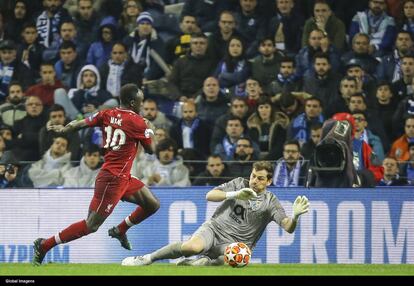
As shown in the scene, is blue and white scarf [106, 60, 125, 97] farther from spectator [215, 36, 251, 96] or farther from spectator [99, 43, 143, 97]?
spectator [215, 36, 251, 96]

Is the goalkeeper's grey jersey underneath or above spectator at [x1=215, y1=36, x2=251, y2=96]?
underneath

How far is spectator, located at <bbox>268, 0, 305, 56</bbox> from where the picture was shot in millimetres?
19281

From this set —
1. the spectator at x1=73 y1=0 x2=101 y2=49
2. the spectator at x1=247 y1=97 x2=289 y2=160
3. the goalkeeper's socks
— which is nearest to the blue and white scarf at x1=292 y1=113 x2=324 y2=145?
the spectator at x1=247 y1=97 x2=289 y2=160

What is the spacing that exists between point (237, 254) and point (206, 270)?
1.57 feet

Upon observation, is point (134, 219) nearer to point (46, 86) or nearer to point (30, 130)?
point (30, 130)

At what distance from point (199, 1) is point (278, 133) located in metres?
3.55

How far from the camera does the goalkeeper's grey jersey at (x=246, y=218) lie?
1330 centimetres

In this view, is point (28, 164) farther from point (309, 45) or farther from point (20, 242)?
point (309, 45)

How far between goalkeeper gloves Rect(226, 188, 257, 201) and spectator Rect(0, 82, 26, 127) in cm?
664

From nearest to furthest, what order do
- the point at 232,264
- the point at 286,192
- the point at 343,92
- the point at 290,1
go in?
1. the point at 232,264
2. the point at 286,192
3. the point at 343,92
4. the point at 290,1

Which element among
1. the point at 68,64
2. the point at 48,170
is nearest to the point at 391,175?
the point at 48,170

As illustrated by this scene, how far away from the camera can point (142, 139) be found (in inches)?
525

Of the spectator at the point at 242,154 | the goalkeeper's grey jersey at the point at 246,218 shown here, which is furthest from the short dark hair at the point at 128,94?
the spectator at the point at 242,154

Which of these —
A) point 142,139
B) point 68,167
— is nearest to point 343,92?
point 68,167
